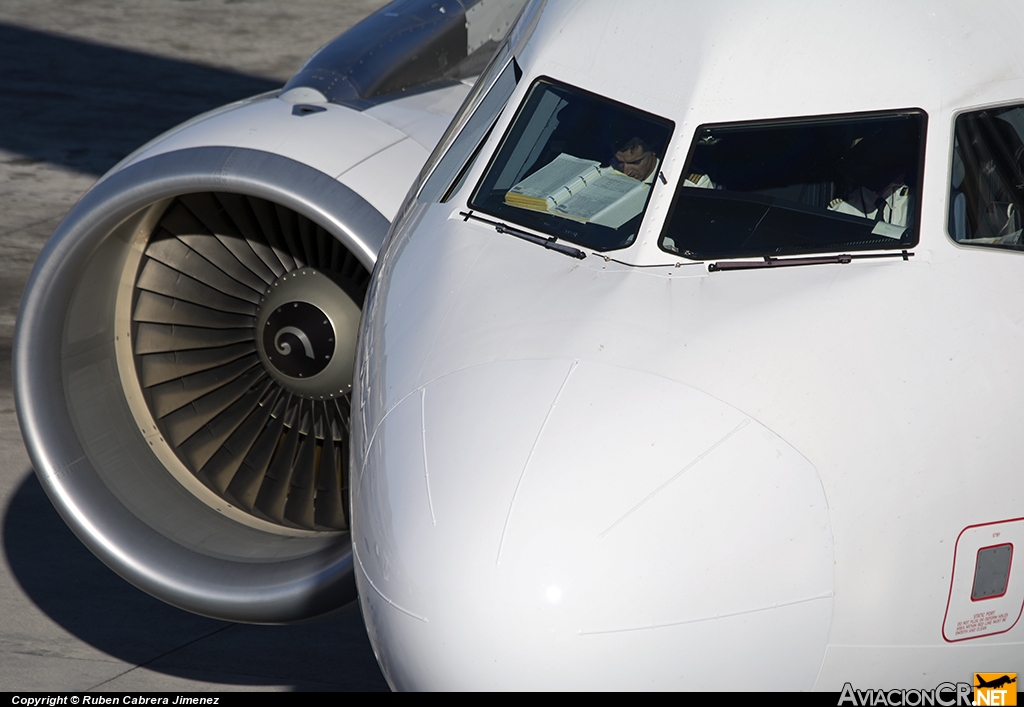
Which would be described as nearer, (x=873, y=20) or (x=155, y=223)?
(x=873, y=20)

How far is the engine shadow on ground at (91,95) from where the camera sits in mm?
15555

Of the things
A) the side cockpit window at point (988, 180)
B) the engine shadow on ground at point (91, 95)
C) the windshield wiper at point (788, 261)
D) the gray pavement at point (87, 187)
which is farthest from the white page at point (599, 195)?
the engine shadow on ground at point (91, 95)

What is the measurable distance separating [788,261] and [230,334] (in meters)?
3.63

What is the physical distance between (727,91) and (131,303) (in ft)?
11.5

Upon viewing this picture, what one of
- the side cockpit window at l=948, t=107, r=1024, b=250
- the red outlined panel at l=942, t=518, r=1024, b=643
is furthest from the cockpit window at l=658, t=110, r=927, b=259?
the red outlined panel at l=942, t=518, r=1024, b=643

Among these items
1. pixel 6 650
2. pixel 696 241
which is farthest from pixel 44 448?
pixel 696 241

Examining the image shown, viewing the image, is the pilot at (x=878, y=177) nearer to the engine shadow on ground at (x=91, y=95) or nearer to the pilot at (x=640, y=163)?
the pilot at (x=640, y=163)

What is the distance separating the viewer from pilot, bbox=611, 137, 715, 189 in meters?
4.68

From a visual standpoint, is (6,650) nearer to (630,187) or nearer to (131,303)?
(131,303)

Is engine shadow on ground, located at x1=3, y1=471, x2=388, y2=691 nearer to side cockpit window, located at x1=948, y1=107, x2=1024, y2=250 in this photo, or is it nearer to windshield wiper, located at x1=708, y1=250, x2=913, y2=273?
windshield wiper, located at x1=708, y1=250, x2=913, y2=273

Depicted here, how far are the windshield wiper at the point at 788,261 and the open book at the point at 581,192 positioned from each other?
0.41 meters

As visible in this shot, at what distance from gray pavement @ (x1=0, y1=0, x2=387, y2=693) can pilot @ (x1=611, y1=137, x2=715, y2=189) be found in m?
2.46

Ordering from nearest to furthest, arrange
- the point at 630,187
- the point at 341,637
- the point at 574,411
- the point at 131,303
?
the point at 574,411 → the point at 630,187 → the point at 131,303 → the point at 341,637

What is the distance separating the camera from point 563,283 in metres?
4.48
